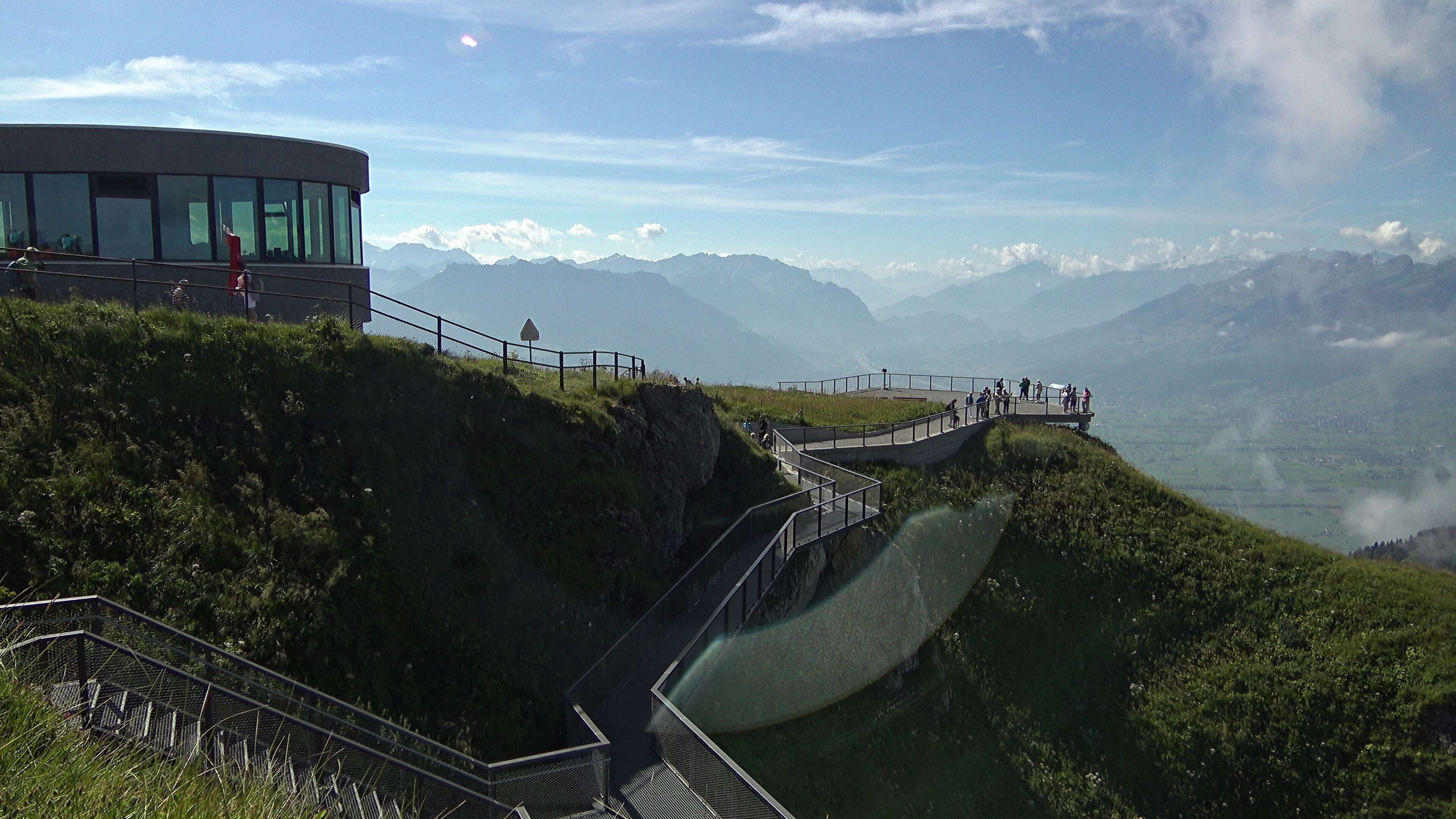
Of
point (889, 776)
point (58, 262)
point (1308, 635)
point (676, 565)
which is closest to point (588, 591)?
point (676, 565)

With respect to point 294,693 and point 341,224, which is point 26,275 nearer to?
point 341,224

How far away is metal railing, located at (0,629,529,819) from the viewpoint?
7.57 m

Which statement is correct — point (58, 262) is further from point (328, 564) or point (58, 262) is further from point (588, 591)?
point (588, 591)

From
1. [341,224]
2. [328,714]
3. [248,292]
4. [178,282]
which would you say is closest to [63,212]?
[178,282]

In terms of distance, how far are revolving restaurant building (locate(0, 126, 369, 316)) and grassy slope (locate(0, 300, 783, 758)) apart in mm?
4110

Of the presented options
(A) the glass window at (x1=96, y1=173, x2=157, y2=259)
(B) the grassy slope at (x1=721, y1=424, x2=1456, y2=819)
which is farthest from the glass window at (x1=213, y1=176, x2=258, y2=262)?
(B) the grassy slope at (x1=721, y1=424, x2=1456, y2=819)

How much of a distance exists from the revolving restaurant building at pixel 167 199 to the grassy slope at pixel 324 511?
13.5 ft

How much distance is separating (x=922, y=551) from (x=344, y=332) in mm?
17363

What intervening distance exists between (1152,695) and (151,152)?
88.8 ft

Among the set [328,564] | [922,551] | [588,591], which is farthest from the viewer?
[922,551]

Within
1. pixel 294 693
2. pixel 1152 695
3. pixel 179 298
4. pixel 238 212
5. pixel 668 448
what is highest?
pixel 238 212

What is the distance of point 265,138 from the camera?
2055 centimetres

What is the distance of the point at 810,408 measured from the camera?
40.8 meters

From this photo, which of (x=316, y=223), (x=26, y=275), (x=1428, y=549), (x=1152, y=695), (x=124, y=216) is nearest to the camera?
(x=26, y=275)
